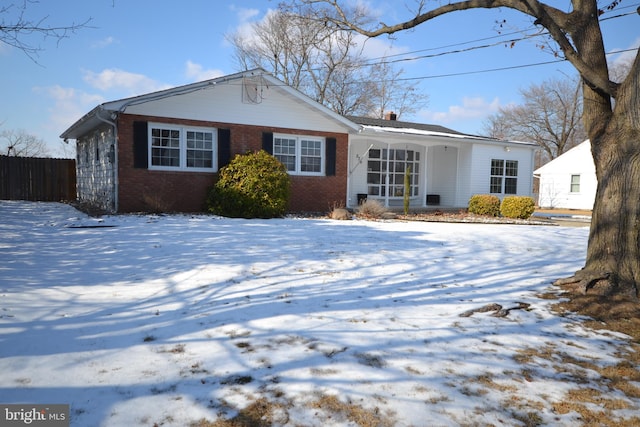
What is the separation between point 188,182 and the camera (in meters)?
12.5

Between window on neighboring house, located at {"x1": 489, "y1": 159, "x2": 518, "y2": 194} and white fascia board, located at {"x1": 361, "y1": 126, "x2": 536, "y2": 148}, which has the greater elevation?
white fascia board, located at {"x1": 361, "y1": 126, "x2": 536, "y2": 148}

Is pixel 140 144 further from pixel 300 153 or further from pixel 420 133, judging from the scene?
pixel 420 133

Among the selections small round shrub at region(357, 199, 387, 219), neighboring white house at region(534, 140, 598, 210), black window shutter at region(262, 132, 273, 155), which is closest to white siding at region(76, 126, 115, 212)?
black window shutter at region(262, 132, 273, 155)

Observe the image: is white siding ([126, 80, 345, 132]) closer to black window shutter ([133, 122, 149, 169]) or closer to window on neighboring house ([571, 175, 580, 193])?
black window shutter ([133, 122, 149, 169])

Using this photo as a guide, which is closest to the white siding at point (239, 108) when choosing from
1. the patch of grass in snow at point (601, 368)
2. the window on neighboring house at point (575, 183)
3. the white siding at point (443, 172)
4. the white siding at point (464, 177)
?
the white siding at point (443, 172)

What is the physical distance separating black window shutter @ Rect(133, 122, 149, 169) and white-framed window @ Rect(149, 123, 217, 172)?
17 cm

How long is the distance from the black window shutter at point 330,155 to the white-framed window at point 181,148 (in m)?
3.83

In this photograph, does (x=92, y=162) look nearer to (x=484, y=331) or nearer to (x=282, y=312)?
(x=282, y=312)

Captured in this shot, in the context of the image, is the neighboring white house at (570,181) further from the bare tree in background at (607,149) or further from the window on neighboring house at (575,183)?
the bare tree in background at (607,149)

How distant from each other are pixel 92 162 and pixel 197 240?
967 centimetres

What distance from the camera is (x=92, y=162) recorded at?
48.2ft

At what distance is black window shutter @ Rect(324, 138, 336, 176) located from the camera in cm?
1449

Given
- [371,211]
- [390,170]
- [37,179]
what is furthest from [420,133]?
[37,179]

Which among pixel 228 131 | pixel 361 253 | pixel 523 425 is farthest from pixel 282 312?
pixel 228 131
